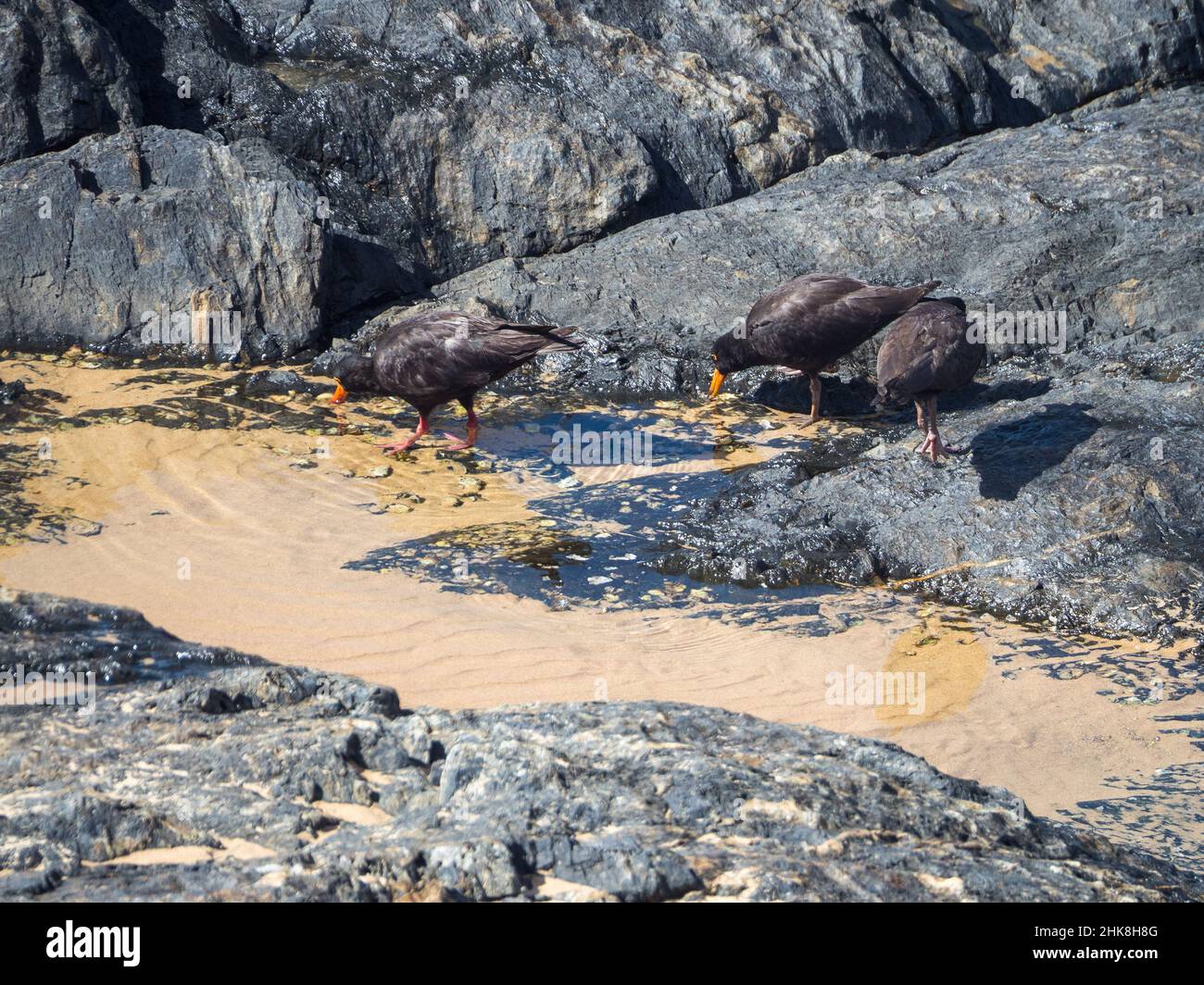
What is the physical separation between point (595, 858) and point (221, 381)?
311 inches

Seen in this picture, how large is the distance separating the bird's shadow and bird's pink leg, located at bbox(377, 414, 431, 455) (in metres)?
4.10

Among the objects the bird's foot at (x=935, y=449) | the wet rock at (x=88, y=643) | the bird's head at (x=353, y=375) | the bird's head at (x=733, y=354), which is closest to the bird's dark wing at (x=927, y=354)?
the bird's foot at (x=935, y=449)

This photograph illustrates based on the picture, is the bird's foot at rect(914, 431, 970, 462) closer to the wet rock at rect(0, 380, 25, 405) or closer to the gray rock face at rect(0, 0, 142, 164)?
the wet rock at rect(0, 380, 25, 405)

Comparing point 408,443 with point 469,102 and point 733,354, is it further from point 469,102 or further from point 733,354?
point 469,102

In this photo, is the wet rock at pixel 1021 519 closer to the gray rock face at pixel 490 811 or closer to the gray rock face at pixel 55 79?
the gray rock face at pixel 490 811

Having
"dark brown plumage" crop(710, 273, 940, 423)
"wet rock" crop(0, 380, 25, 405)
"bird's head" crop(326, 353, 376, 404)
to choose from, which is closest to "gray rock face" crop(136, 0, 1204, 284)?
"bird's head" crop(326, 353, 376, 404)

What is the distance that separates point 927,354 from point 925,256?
342 centimetres

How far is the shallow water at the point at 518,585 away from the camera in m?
5.61

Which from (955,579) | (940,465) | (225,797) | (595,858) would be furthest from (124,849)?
(940,465)

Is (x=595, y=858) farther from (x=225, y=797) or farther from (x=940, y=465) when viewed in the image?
(x=940, y=465)

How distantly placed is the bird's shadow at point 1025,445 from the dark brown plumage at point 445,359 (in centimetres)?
314

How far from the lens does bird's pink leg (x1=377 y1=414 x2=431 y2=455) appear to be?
921 centimetres

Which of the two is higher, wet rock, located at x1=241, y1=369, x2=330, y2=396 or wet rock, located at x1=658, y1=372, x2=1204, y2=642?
wet rock, located at x1=241, y1=369, x2=330, y2=396

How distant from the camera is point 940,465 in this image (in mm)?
8039
